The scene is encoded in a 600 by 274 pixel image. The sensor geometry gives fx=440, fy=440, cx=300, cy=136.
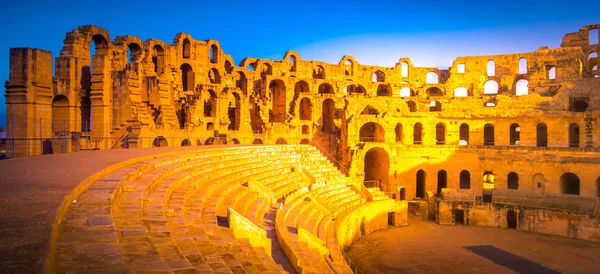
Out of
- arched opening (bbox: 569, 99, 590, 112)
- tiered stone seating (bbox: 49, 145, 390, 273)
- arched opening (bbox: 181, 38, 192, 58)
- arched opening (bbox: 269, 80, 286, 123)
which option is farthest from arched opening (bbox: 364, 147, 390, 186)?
arched opening (bbox: 181, 38, 192, 58)

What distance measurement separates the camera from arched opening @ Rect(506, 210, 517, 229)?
1048 inches

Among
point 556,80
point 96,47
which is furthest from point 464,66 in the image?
point 96,47

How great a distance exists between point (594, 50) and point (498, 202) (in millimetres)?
22515

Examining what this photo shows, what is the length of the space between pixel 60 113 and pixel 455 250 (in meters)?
19.8

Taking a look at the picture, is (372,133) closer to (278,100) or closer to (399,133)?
(399,133)

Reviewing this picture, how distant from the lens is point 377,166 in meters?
35.1

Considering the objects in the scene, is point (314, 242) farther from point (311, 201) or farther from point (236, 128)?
point (236, 128)

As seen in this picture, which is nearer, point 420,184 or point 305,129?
point 420,184

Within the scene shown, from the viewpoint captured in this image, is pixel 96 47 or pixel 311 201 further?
pixel 96 47

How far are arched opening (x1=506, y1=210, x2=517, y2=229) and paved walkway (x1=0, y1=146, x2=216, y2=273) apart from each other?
2392 cm

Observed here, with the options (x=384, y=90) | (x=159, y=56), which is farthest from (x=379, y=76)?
(x=159, y=56)

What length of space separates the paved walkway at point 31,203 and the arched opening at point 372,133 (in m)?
27.2

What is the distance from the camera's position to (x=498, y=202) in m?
27.4

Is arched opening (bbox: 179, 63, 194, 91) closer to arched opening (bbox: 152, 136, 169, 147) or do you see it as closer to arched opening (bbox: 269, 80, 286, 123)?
arched opening (bbox: 269, 80, 286, 123)
